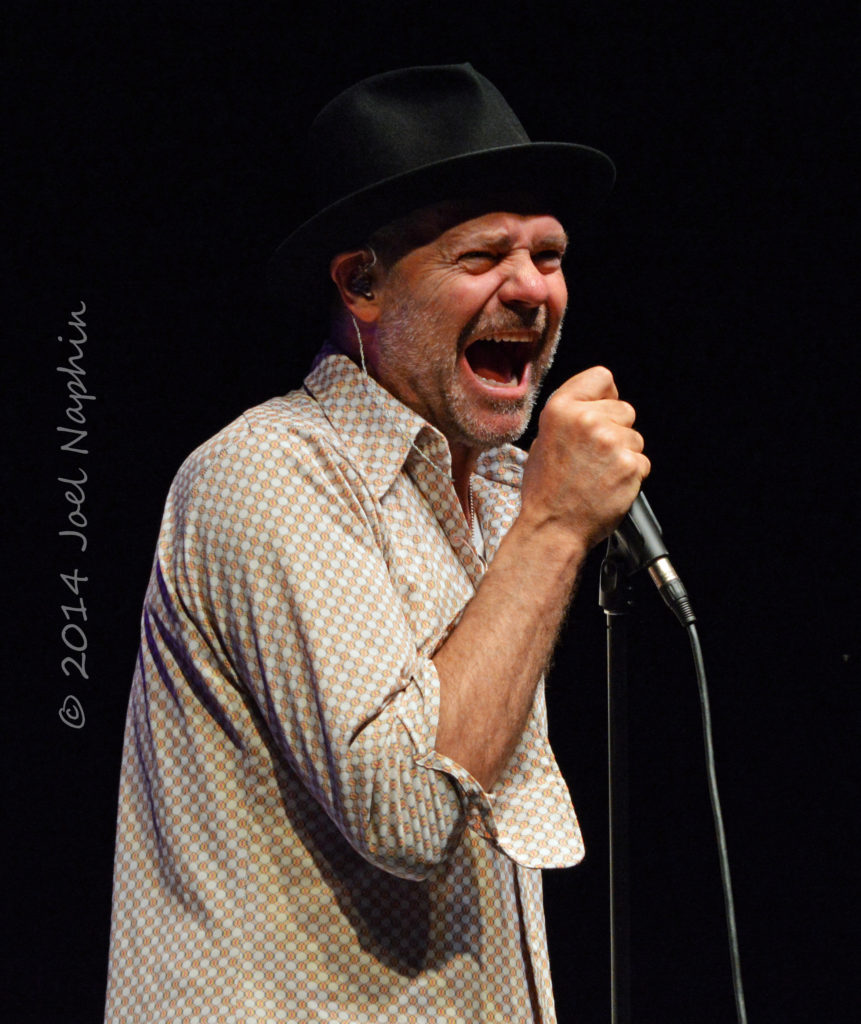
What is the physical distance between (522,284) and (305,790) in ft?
2.25

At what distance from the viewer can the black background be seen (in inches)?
94.3

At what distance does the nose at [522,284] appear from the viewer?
1.58 m

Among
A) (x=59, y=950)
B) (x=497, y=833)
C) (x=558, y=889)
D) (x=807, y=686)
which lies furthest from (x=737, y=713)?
(x=497, y=833)

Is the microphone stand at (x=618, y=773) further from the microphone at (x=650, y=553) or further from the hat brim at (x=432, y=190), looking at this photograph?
the hat brim at (x=432, y=190)

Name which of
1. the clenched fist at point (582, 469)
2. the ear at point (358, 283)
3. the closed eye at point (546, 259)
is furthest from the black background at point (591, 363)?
the clenched fist at point (582, 469)

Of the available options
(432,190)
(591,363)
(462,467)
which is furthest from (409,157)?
(591,363)

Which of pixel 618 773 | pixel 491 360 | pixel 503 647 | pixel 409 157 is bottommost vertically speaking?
pixel 618 773

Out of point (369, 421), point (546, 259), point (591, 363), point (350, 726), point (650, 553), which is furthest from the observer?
point (591, 363)

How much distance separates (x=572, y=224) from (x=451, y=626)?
82 cm

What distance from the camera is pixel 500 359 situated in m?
1.67

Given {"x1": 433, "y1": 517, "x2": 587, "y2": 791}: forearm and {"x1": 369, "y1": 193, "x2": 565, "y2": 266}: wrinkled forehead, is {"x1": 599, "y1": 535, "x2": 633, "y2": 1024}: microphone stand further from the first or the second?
{"x1": 369, "y1": 193, "x2": 565, "y2": 266}: wrinkled forehead

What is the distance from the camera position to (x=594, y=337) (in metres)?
2.73

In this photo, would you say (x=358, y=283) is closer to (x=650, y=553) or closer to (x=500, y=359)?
(x=500, y=359)

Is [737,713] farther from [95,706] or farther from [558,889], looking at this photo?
[95,706]
